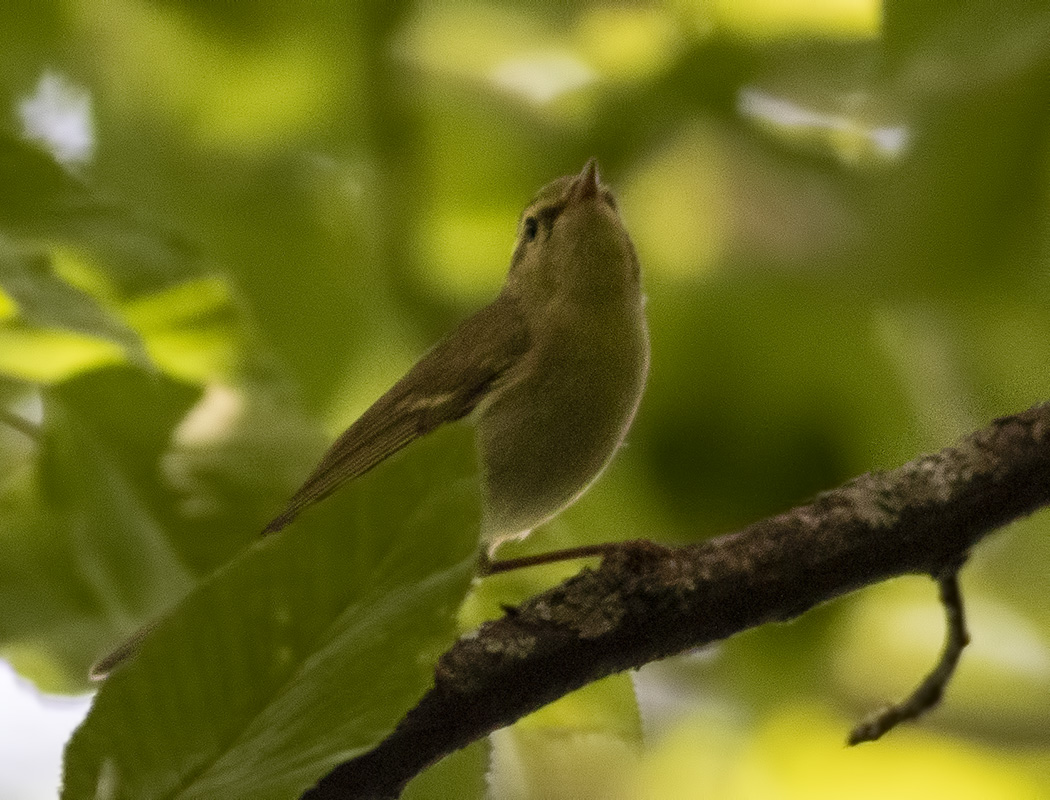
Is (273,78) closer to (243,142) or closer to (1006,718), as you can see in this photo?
(243,142)

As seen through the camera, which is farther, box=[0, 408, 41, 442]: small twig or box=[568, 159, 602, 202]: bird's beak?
box=[568, 159, 602, 202]: bird's beak

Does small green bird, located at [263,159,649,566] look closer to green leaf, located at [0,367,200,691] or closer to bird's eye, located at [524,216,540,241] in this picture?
bird's eye, located at [524,216,540,241]

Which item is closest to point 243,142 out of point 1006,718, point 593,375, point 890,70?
point 593,375

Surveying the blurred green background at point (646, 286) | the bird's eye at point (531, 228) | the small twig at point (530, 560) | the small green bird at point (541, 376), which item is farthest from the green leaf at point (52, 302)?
the bird's eye at point (531, 228)

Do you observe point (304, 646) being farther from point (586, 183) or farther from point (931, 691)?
point (586, 183)

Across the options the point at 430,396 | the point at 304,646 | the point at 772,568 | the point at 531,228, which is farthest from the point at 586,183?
the point at 304,646

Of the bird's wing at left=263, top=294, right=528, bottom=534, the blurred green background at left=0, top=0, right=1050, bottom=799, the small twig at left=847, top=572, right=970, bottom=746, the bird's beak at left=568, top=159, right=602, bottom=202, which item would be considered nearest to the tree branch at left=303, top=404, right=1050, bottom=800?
the small twig at left=847, top=572, right=970, bottom=746

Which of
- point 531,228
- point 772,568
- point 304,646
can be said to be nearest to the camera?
point 304,646

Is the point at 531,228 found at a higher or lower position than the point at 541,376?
higher

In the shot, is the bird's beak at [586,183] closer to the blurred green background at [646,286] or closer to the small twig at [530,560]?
the blurred green background at [646,286]
